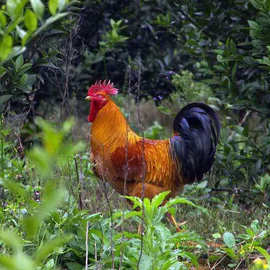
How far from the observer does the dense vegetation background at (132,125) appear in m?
1.37

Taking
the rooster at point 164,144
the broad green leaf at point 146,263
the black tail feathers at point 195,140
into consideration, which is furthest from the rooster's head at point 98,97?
the broad green leaf at point 146,263

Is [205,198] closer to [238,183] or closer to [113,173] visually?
[238,183]

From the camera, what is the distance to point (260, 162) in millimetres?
4488

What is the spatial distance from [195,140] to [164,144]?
30 centimetres

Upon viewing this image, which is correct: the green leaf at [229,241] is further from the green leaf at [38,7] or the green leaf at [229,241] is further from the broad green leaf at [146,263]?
the green leaf at [38,7]

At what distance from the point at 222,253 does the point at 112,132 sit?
1.50m

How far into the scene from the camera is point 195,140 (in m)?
4.58

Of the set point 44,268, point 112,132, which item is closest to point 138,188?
point 112,132

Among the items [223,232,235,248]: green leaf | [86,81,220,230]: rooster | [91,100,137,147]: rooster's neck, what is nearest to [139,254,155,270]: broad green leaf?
[223,232,235,248]: green leaf

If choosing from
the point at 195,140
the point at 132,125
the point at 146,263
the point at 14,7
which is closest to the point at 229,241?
the point at 146,263

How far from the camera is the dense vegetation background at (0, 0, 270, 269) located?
4.50 ft

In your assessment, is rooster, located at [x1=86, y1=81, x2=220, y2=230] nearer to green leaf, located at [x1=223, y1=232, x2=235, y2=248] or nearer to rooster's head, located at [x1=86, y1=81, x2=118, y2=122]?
rooster's head, located at [x1=86, y1=81, x2=118, y2=122]

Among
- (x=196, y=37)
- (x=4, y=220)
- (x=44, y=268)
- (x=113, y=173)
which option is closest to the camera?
(x=44, y=268)

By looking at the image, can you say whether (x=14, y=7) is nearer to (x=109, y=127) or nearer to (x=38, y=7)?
(x=38, y=7)
